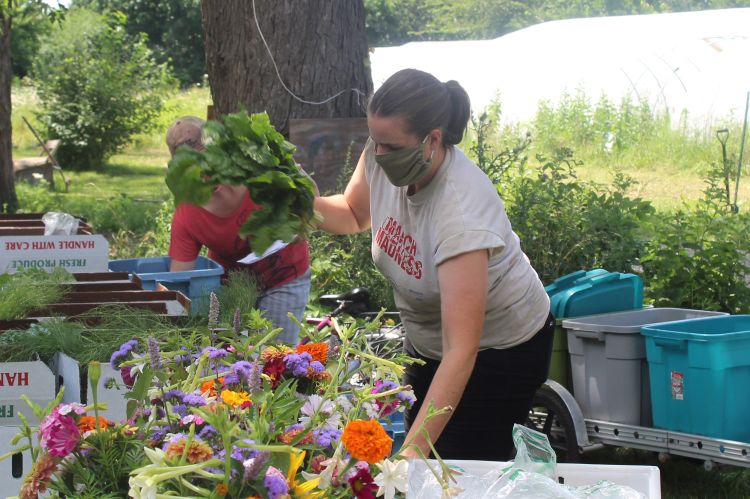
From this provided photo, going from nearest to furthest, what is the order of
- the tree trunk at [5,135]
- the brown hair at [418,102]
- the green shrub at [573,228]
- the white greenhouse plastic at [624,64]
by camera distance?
the brown hair at [418,102] < the green shrub at [573,228] < the tree trunk at [5,135] < the white greenhouse plastic at [624,64]

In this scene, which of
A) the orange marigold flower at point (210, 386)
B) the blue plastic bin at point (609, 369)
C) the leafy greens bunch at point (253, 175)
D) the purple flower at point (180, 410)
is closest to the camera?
the purple flower at point (180, 410)

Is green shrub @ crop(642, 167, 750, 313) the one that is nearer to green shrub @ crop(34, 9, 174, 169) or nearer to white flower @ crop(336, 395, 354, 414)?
white flower @ crop(336, 395, 354, 414)

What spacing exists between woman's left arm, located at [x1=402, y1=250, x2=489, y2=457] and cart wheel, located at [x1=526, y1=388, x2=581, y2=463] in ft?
6.76

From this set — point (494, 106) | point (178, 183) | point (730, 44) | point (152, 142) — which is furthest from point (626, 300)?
point (152, 142)

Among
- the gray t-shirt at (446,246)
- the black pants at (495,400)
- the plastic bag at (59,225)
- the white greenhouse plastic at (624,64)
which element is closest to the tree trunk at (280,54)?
the plastic bag at (59,225)

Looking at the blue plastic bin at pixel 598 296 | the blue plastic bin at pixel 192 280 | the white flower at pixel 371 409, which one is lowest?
the blue plastic bin at pixel 598 296

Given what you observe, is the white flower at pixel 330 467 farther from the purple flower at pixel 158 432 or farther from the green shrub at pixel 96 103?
the green shrub at pixel 96 103

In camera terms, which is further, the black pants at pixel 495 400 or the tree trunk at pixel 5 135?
the tree trunk at pixel 5 135

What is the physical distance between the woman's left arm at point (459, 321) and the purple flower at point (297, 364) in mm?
344

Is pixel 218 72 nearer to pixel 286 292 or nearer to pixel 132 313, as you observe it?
pixel 286 292

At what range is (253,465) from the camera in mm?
1655

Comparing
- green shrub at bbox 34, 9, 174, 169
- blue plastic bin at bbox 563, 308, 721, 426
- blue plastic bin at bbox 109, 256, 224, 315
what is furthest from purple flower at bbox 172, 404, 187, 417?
green shrub at bbox 34, 9, 174, 169

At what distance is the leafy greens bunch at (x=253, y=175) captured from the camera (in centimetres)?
253

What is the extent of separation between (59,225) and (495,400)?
3012 millimetres
